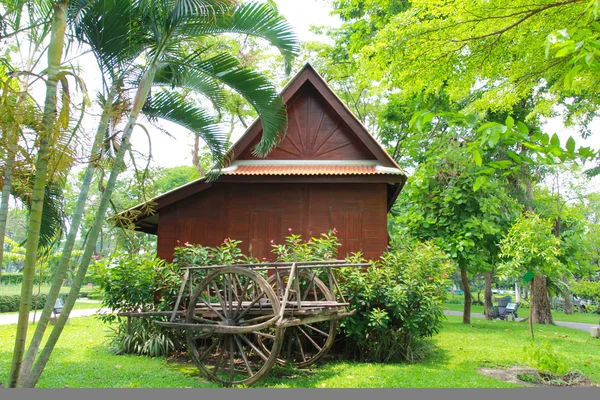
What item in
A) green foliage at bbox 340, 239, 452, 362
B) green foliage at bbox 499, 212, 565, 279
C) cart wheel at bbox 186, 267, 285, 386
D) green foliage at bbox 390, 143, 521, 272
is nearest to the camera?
cart wheel at bbox 186, 267, 285, 386

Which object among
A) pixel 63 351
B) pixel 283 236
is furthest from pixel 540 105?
pixel 63 351

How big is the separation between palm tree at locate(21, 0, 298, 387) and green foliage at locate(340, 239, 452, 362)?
3131 millimetres

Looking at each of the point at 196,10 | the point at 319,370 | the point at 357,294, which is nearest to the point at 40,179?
the point at 196,10

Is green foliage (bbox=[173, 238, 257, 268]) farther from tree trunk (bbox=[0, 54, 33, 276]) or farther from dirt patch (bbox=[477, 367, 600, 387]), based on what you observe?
dirt patch (bbox=[477, 367, 600, 387])

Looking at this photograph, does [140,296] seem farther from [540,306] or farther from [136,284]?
[540,306]

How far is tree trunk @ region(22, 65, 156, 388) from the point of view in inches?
196

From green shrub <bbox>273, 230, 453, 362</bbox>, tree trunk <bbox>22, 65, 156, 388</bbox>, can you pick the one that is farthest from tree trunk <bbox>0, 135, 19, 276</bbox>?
green shrub <bbox>273, 230, 453, 362</bbox>

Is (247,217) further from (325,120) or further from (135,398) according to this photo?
(135,398)

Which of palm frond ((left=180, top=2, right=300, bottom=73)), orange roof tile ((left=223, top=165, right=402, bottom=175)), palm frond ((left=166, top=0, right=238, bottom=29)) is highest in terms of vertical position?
palm frond ((left=180, top=2, right=300, bottom=73))

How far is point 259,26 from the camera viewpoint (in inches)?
260

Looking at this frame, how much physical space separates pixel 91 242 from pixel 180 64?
2653 millimetres

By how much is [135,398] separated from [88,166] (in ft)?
8.29

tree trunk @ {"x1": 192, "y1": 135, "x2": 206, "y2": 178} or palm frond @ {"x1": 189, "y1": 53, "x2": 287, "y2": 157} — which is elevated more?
tree trunk @ {"x1": 192, "y1": 135, "x2": 206, "y2": 178}

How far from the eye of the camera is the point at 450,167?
14.7 meters
